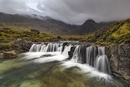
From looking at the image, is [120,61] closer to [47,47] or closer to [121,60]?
[121,60]

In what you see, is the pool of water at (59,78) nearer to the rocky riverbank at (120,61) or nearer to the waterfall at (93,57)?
the rocky riverbank at (120,61)

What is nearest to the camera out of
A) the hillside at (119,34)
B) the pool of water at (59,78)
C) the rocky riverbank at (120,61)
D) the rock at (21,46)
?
the pool of water at (59,78)

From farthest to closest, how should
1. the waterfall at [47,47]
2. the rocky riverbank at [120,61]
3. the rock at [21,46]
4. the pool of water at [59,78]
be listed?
the waterfall at [47,47] < the rock at [21,46] < the rocky riverbank at [120,61] < the pool of water at [59,78]

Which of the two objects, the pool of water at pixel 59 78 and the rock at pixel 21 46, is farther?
the rock at pixel 21 46

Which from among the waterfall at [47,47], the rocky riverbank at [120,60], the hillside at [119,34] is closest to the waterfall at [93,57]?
the rocky riverbank at [120,60]

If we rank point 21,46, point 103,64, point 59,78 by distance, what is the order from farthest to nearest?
point 21,46
point 103,64
point 59,78

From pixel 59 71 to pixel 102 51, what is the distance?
11.6m

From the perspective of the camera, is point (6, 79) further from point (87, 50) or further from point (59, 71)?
point (87, 50)

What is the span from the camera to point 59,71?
29.5m

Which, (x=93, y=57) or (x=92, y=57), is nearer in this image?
(x=93, y=57)

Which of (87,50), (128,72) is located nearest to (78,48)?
(87,50)

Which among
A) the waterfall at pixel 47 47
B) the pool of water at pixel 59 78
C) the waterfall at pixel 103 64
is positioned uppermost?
the waterfall at pixel 47 47

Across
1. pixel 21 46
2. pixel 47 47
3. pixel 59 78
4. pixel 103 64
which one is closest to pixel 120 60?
pixel 103 64

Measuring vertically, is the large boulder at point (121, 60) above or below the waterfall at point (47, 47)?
below
